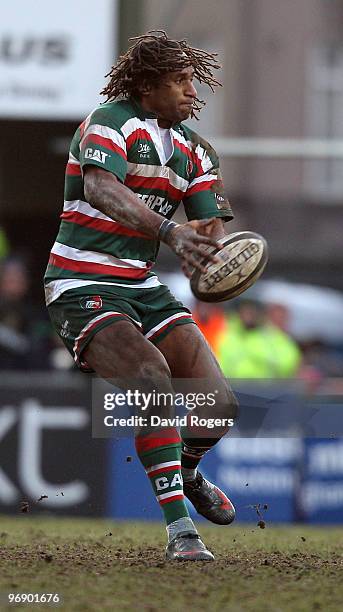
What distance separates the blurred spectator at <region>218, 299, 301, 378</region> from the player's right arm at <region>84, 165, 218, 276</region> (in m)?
6.38

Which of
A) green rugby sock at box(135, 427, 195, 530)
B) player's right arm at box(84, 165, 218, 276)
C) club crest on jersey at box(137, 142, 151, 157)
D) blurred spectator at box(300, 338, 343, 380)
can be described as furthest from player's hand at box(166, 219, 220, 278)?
blurred spectator at box(300, 338, 343, 380)

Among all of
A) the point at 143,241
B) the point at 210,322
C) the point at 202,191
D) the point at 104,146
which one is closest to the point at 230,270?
the point at 143,241

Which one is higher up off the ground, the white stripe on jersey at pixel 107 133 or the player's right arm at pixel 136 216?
the white stripe on jersey at pixel 107 133

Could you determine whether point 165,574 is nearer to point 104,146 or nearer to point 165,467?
point 165,467

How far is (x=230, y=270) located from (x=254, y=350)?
6.35 metres

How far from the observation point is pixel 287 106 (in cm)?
1961

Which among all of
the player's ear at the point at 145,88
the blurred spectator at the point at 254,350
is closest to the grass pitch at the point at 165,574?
the player's ear at the point at 145,88

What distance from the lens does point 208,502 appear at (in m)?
6.89

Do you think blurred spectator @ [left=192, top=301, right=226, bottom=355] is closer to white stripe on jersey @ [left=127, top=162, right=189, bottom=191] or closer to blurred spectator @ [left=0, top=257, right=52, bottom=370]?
blurred spectator @ [left=0, top=257, right=52, bottom=370]

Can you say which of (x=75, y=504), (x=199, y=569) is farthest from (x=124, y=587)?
(x=75, y=504)

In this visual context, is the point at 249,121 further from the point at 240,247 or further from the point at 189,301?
the point at 240,247

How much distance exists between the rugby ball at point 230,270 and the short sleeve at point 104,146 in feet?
2.00

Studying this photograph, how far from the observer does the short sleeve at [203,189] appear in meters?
6.75

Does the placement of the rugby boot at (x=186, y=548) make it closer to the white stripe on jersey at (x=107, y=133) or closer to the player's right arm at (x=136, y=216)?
the player's right arm at (x=136, y=216)
